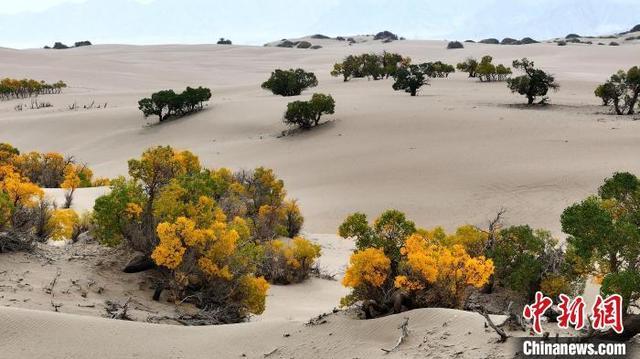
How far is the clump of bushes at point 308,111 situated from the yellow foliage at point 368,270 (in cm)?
2287

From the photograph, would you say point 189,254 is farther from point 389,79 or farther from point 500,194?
point 389,79

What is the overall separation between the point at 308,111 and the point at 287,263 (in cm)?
1888

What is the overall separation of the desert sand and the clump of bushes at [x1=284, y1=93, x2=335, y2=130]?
79cm

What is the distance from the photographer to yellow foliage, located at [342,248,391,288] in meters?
7.41

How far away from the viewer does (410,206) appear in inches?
742

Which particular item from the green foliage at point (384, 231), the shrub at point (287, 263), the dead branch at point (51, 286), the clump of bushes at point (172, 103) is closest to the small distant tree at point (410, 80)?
the clump of bushes at point (172, 103)

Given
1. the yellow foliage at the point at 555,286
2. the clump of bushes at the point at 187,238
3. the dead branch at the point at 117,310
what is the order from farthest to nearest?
the yellow foliage at the point at 555,286 < the clump of bushes at the point at 187,238 < the dead branch at the point at 117,310

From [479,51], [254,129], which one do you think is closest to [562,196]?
[254,129]

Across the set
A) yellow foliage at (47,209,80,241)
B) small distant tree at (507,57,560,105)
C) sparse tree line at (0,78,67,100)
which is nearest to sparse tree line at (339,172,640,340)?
yellow foliage at (47,209,80,241)

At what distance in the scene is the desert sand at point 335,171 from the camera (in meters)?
6.46

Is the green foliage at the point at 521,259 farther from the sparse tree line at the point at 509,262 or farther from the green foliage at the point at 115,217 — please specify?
the green foliage at the point at 115,217

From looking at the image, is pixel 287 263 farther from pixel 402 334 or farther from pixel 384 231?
pixel 402 334

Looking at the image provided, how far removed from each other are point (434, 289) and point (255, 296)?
273 cm

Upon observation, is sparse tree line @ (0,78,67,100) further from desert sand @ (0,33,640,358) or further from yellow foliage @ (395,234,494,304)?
yellow foliage @ (395,234,494,304)
